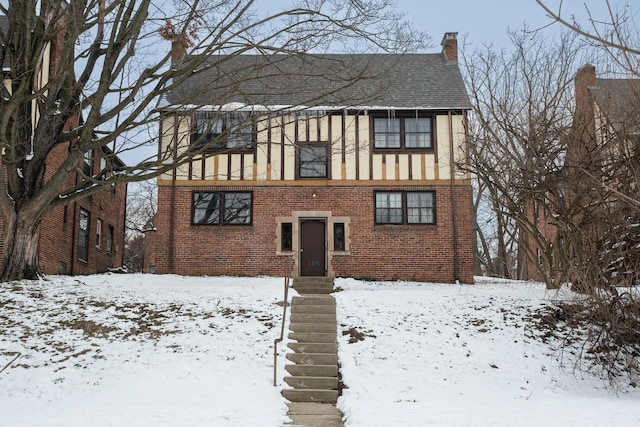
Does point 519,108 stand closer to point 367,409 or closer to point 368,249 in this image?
point 368,249

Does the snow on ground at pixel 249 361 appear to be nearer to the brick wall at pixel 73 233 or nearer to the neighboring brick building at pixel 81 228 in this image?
the brick wall at pixel 73 233

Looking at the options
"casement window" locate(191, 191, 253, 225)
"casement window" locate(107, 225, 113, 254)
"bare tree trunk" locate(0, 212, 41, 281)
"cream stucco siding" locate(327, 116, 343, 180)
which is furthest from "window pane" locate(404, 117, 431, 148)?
"casement window" locate(107, 225, 113, 254)

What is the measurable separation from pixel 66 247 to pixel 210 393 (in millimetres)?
14194

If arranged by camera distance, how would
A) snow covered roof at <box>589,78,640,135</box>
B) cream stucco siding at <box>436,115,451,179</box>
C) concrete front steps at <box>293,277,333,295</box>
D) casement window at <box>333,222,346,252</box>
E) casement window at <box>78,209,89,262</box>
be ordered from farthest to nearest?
casement window at <box>78,209,89,262</box> → cream stucco siding at <box>436,115,451,179</box> → casement window at <box>333,222,346,252</box> → concrete front steps at <box>293,277,333,295</box> → snow covered roof at <box>589,78,640,135</box>

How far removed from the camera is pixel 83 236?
79.4ft

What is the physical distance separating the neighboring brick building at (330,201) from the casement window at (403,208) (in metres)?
0.03

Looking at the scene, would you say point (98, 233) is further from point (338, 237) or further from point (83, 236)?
point (338, 237)

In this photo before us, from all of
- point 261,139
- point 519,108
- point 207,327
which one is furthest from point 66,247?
point 519,108

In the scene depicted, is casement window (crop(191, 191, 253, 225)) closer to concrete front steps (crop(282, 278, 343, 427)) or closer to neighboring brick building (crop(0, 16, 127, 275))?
neighboring brick building (crop(0, 16, 127, 275))

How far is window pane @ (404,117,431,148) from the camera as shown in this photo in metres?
21.0

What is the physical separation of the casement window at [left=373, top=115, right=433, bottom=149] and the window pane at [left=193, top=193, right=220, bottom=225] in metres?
5.69

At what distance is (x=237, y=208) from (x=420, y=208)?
6.12 metres

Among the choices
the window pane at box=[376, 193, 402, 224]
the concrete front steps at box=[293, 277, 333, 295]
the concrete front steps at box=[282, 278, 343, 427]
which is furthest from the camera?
the window pane at box=[376, 193, 402, 224]

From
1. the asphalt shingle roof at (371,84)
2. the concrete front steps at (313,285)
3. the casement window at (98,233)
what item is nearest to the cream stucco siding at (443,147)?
the asphalt shingle roof at (371,84)
